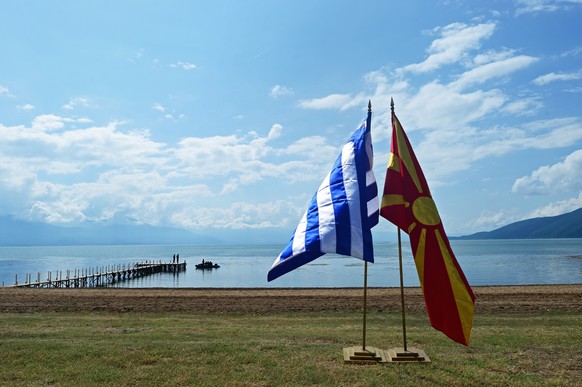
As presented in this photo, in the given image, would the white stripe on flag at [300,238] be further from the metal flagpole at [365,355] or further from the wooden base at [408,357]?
the wooden base at [408,357]

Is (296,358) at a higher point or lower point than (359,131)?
lower

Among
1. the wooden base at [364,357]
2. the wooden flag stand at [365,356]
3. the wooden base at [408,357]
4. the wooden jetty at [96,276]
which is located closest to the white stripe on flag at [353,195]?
the wooden flag stand at [365,356]

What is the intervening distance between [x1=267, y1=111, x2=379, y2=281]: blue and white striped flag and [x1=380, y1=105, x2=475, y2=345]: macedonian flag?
0.46 m

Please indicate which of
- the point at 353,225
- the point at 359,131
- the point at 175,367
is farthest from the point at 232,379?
the point at 359,131

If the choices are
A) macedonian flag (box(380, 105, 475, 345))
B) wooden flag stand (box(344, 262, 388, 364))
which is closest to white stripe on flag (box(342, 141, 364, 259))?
macedonian flag (box(380, 105, 475, 345))

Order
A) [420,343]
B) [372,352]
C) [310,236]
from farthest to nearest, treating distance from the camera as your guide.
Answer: [420,343] < [372,352] < [310,236]

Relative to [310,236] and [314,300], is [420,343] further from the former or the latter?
[314,300]

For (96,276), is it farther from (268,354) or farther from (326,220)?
(326,220)

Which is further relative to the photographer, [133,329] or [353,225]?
[133,329]

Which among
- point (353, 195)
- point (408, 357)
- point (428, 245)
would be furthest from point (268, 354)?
point (428, 245)

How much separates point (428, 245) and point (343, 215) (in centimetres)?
176

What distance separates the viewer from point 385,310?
2103 centimetres

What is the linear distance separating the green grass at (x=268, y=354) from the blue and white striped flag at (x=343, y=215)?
2.13m

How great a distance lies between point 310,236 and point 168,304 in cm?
1664
